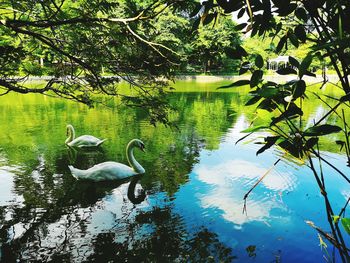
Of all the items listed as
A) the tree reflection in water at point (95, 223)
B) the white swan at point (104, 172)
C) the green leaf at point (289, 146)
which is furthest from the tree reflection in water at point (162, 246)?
the green leaf at point (289, 146)

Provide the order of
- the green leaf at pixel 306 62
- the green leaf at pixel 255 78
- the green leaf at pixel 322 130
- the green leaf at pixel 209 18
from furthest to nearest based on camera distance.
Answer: the green leaf at pixel 209 18 → the green leaf at pixel 255 78 → the green leaf at pixel 322 130 → the green leaf at pixel 306 62

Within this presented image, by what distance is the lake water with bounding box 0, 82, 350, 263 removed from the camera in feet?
12.1

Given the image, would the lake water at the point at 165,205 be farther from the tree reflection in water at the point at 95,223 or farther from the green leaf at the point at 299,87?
the green leaf at the point at 299,87

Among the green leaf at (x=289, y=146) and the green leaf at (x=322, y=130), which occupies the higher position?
the green leaf at (x=322, y=130)

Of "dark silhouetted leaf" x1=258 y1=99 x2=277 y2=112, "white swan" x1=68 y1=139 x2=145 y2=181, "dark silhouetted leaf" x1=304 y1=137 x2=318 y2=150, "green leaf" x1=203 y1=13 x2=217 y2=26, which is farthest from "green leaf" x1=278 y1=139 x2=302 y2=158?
"white swan" x1=68 y1=139 x2=145 y2=181

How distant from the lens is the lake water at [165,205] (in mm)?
3680

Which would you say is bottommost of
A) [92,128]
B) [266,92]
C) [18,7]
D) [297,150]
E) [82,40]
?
[92,128]

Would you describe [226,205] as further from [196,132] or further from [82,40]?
[196,132]

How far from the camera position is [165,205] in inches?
192

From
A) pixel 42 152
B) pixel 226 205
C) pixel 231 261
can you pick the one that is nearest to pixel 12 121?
pixel 42 152

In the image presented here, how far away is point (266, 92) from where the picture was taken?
1038 millimetres

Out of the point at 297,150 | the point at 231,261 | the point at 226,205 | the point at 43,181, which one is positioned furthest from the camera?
the point at 43,181

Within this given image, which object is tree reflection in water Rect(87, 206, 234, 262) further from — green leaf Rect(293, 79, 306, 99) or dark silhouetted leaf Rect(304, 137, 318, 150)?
green leaf Rect(293, 79, 306, 99)

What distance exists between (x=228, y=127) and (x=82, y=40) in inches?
311
